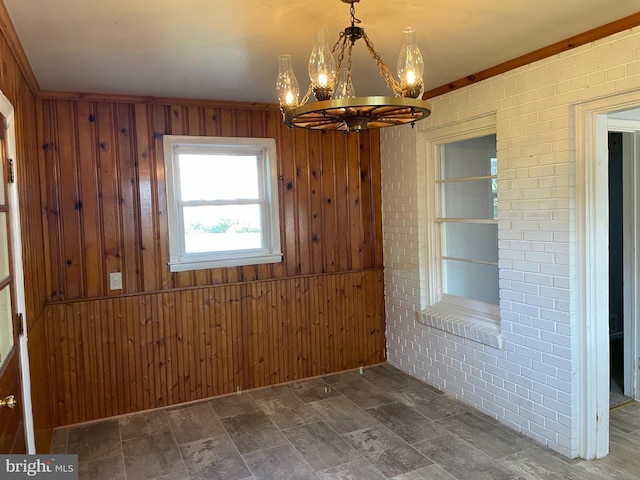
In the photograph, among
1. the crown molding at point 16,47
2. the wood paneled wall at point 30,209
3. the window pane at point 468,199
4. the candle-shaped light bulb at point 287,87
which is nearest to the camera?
the candle-shaped light bulb at point 287,87

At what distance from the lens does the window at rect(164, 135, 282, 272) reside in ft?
12.3

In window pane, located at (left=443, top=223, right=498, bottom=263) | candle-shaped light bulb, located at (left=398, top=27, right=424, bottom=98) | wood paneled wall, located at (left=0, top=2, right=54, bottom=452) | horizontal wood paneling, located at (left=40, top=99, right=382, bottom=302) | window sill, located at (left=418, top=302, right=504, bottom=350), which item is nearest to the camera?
candle-shaped light bulb, located at (left=398, top=27, right=424, bottom=98)

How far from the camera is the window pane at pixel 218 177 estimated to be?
382 centimetres

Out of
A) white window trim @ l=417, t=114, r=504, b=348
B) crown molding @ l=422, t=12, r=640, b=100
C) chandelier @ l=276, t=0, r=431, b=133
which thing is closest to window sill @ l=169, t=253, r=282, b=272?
white window trim @ l=417, t=114, r=504, b=348

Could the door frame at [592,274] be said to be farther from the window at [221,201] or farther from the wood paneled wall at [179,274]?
the window at [221,201]

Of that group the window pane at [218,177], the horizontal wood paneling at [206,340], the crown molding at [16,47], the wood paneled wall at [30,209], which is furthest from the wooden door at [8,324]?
the window pane at [218,177]

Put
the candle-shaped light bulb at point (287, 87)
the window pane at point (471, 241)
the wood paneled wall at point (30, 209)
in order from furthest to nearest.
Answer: the window pane at point (471, 241) < the wood paneled wall at point (30, 209) < the candle-shaped light bulb at point (287, 87)

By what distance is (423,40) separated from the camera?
260cm

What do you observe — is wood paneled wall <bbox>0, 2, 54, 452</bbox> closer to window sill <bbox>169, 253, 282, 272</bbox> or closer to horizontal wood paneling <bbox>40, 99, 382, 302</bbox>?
horizontal wood paneling <bbox>40, 99, 382, 302</bbox>

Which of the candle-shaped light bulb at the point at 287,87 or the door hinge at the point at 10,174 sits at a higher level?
the candle-shaped light bulb at the point at 287,87

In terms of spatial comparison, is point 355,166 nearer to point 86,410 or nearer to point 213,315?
point 213,315

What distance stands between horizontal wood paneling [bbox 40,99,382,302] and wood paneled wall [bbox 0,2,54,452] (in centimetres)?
16

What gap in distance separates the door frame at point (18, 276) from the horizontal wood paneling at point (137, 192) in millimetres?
1075

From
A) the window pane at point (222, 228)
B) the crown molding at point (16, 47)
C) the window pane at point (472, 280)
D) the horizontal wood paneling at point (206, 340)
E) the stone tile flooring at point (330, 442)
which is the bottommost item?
the stone tile flooring at point (330, 442)
